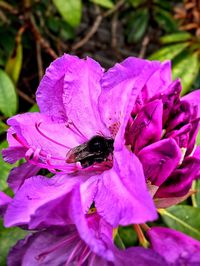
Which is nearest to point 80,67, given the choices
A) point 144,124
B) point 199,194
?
point 144,124

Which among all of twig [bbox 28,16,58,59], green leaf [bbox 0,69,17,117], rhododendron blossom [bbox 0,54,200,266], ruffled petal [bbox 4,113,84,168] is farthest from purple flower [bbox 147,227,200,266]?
twig [bbox 28,16,58,59]

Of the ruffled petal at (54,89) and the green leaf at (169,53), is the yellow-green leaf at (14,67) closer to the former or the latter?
the green leaf at (169,53)

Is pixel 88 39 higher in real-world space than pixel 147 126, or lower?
lower

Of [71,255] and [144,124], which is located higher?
[144,124]

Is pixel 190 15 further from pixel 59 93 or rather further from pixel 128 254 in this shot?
pixel 128 254

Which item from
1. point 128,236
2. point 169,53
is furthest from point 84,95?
point 169,53

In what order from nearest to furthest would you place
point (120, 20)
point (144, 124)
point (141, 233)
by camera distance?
1. point (144, 124)
2. point (141, 233)
3. point (120, 20)

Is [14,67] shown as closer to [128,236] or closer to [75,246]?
[128,236]
